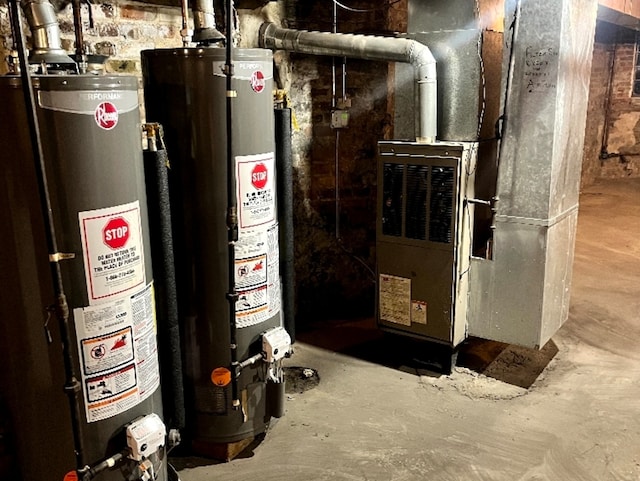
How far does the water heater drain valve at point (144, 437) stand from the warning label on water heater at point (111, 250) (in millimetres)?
397

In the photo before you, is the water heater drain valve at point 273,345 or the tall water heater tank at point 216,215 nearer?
the tall water heater tank at point 216,215

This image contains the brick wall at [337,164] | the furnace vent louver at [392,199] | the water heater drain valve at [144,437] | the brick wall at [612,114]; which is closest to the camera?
the water heater drain valve at [144,437]

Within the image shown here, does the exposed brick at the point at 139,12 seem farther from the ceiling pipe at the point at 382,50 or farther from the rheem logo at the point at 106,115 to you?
the rheem logo at the point at 106,115

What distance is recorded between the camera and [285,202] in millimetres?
2439

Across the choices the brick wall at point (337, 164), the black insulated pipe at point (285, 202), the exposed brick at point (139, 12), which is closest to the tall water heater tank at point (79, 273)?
the black insulated pipe at point (285, 202)

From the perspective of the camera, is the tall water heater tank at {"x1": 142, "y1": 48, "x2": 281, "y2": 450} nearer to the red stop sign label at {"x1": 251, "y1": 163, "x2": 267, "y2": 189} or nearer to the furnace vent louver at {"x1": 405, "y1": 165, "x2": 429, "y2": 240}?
the red stop sign label at {"x1": 251, "y1": 163, "x2": 267, "y2": 189}

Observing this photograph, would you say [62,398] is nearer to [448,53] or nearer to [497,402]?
[497,402]

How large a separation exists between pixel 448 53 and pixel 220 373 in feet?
5.93

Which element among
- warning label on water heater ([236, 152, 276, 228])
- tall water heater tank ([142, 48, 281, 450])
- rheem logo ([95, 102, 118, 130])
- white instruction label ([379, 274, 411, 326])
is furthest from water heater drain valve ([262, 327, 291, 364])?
rheem logo ([95, 102, 118, 130])

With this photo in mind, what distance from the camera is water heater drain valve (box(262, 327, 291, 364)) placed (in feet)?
7.16

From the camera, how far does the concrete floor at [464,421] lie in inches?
87.4

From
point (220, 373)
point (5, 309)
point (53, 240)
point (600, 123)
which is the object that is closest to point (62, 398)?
point (5, 309)

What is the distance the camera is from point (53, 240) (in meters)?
1.43

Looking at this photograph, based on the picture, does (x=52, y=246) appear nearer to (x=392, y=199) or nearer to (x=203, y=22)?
(x=203, y=22)
